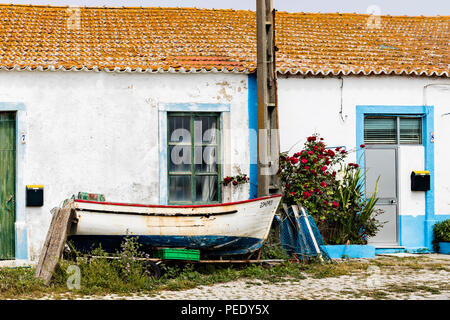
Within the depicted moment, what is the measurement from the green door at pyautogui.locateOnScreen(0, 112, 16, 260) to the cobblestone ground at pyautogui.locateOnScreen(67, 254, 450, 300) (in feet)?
13.6

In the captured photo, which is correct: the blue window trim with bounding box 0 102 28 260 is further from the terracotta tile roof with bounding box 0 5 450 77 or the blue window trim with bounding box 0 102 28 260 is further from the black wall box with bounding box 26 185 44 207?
the terracotta tile roof with bounding box 0 5 450 77

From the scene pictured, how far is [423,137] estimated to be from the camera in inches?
490

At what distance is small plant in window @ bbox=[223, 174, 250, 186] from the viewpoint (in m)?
11.5

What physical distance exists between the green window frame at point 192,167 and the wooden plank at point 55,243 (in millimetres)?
3241

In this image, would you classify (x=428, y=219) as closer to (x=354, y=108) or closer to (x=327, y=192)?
(x=327, y=192)

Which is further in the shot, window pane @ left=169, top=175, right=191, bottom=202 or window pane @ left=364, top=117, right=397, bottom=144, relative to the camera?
window pane @ left=364, top=117, right=397, bottom=144

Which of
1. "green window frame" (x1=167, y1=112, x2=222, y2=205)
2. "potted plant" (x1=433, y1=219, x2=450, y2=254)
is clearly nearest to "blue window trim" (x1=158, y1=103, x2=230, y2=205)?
"green window frame" (x1=167, y1=112, x2=222, y2=205)

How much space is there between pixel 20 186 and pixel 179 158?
3.02 m

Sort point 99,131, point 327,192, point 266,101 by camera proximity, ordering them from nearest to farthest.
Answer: point 266,101 < point 327,192 < point 99,131

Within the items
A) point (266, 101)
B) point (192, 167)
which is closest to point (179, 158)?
point (192, 167)

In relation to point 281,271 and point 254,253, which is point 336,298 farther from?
point 254,253

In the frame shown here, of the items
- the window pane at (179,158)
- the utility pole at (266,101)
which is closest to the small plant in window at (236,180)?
the utility pole at (266,101)

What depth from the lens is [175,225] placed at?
902 centimetres

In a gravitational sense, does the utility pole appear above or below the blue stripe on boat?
above
